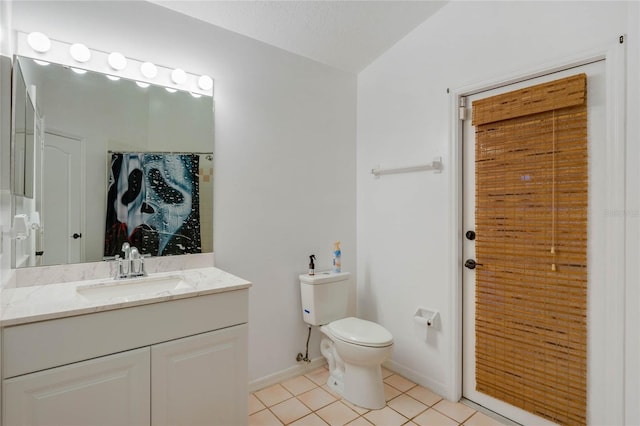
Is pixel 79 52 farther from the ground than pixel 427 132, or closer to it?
farther from the ground

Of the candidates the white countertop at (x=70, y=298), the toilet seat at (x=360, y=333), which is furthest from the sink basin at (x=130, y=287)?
the toilet seat at (x=360, y=333)

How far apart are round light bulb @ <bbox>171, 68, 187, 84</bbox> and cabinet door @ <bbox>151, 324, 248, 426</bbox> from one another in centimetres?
143

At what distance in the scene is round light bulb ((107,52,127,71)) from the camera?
1.75m

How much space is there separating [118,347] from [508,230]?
2023mm

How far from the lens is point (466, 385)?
7.08ft

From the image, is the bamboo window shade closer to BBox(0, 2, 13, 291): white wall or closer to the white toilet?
the white toilet

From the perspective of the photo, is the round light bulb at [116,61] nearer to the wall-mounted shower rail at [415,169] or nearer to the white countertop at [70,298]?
the white countertop at [70,298]

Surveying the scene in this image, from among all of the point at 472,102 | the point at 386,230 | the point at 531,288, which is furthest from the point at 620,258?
the point at 386,230

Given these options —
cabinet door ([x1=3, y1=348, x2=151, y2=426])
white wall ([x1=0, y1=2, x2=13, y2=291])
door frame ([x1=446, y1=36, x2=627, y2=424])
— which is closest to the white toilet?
door frame ([x1=446, y1=36, x2=627, y2=424])

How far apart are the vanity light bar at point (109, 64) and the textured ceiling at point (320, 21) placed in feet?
1.25

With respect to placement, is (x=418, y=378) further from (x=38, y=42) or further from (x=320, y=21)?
(x=38, y=42)

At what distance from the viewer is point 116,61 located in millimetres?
1760

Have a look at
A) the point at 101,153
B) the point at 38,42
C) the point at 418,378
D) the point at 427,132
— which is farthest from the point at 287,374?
the point at 38,42

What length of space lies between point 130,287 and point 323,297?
124 cm
